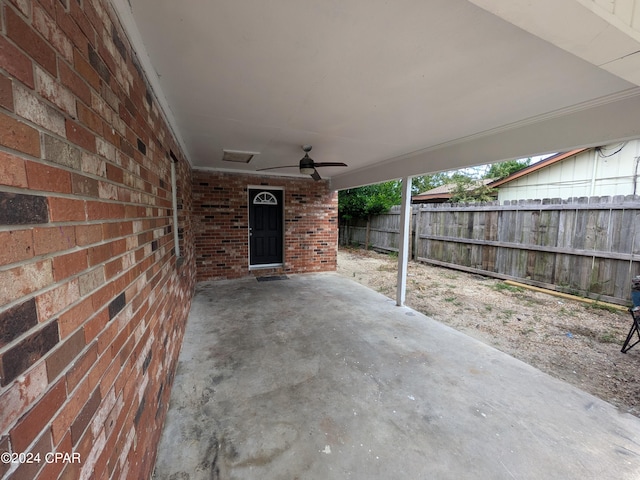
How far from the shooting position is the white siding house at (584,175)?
6562 millimetres

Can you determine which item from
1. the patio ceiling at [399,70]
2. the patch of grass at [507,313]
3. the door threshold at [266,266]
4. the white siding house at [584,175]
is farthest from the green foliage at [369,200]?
the patio ceiling at [399,70]

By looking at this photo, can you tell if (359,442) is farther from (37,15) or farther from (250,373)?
(37,15)

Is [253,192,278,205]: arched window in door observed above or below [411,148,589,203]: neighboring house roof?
below

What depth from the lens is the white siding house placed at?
656 cm

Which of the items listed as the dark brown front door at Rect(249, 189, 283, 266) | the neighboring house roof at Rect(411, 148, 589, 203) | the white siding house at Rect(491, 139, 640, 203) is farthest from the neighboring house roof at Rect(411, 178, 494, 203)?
the dark brown front door at Rect(249, 189, 283, 266)

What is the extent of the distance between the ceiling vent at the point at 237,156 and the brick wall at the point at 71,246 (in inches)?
106

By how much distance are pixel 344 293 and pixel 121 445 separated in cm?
419

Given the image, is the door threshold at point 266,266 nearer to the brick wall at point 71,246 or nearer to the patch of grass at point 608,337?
the brick wall at point 71,246

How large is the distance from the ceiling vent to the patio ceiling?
32.3 inches

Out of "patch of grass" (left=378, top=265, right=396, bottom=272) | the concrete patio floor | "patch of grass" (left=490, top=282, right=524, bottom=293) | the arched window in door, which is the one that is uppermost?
the arched window in door

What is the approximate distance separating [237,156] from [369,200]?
23.1 feet

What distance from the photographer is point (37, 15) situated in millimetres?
654

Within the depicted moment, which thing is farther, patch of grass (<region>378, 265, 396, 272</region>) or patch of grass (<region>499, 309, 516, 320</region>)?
patch of grass (<region>378, 265, 396, 272</region>)

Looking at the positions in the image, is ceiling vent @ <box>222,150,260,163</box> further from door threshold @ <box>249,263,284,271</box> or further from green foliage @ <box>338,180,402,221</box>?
green foliage @ <box>338,180,402,221</box>
